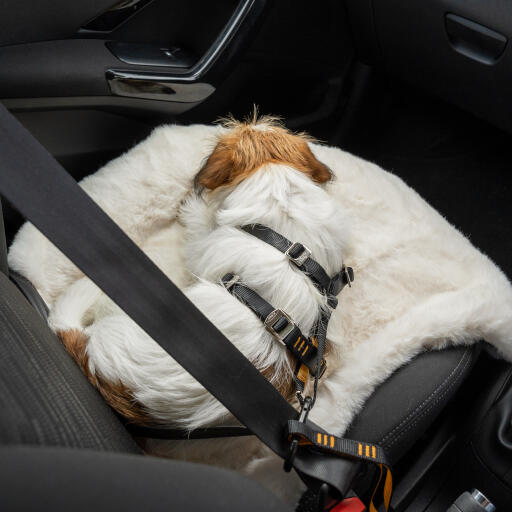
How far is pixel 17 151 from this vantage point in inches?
32.6

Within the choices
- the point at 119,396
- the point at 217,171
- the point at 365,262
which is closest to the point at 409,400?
the point at 365,262

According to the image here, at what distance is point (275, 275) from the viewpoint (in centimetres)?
123

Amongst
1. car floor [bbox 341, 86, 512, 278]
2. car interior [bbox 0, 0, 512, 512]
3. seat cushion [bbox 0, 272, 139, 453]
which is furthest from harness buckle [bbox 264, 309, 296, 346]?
car floor [bbox 341, 86, 512, 278]

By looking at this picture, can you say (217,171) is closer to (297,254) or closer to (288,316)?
(297,254)

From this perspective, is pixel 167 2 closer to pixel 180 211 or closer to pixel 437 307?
pixel 180 211

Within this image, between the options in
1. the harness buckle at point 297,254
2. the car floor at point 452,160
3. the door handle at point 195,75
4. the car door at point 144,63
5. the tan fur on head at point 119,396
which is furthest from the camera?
the car floor at point 452,160

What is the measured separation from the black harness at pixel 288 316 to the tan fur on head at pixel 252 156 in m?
0.17

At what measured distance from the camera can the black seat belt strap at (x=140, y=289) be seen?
830mm

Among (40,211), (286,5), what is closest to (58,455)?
(40,211)

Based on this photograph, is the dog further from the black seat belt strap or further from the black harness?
the black seat belt strap

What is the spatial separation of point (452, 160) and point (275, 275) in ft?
3.85

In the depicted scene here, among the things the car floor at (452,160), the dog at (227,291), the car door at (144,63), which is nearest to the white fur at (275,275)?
the dog at (227,291)

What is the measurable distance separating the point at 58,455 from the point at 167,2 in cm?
133

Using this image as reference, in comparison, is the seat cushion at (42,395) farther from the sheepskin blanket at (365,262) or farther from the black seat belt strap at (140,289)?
the sheepskin blanket at (365,262)
